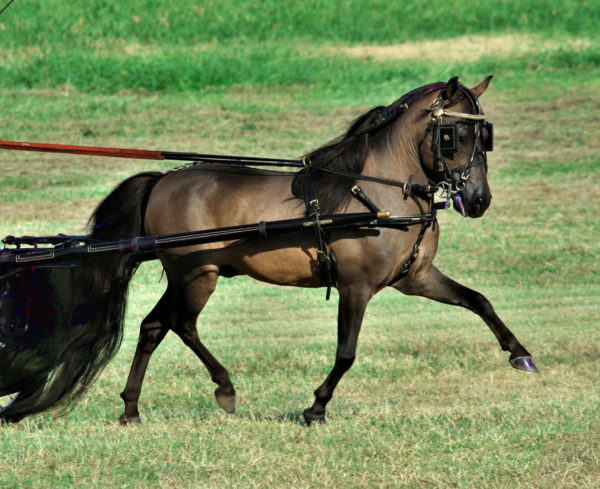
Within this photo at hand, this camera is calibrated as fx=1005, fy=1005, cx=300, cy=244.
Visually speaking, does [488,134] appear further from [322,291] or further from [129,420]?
[322,291]

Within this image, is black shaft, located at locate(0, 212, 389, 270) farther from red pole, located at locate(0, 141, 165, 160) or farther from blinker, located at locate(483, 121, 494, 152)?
blinker, located at locate(483, 121, 494, 152)

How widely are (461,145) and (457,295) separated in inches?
41.0

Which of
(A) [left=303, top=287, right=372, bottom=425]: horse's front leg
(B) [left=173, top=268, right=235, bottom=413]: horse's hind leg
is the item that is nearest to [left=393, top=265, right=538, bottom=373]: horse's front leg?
(A) [left=303, top=287, right=372, bottom=425]: horse's front leg

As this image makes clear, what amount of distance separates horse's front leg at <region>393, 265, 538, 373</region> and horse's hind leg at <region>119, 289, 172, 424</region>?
Result: 164 centimetres

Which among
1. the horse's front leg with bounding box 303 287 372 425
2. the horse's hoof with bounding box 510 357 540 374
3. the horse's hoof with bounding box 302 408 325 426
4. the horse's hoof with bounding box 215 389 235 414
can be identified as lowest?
the horse's hoof with bounding box 215 389 235 414

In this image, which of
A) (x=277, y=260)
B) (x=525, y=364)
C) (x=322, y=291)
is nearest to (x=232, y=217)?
(x=277, y=260)

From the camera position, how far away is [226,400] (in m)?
7.10

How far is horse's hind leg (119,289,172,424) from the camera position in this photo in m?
6.91

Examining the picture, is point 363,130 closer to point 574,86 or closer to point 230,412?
point 230,412

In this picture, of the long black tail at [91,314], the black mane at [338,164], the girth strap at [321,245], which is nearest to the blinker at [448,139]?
the black mane at [338,164]

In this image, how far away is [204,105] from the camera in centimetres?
1977

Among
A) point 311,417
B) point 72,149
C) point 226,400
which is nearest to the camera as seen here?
point 311,417

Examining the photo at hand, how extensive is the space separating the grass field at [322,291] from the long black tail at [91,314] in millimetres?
221

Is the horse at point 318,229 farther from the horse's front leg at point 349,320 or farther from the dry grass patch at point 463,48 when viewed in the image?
the dry grass patch at point 463,48
